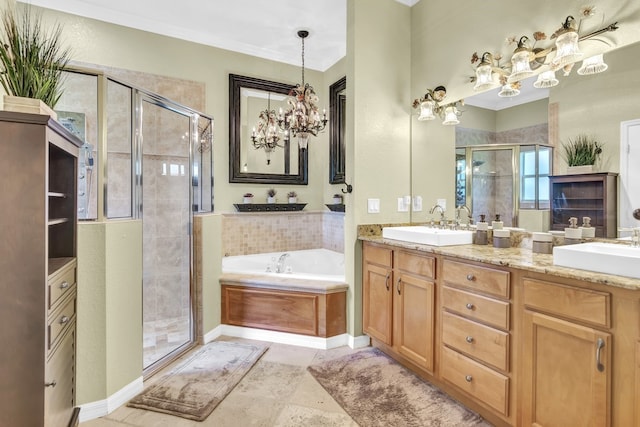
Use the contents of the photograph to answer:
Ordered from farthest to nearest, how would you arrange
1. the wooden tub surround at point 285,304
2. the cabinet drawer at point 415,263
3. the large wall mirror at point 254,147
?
the large wall mirror at point 254,147 < the wooden tub surround at point 285,304 < the cabinet drawer at point 415,263

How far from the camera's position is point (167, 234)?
2816 mm

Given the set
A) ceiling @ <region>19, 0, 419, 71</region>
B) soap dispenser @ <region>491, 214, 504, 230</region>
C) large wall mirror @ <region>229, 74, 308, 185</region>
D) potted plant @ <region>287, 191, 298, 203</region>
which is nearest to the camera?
soap dispenser @ <region>491, 214, 504, 230</region>

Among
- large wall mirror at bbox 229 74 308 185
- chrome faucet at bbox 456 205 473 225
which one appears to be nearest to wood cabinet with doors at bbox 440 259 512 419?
chrome faucet at bbox 456 205 473 225

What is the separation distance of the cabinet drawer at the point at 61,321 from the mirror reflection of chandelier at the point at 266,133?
102 inches

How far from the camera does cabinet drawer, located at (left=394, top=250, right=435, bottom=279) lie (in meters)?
2.15

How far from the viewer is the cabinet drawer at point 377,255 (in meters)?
2.52

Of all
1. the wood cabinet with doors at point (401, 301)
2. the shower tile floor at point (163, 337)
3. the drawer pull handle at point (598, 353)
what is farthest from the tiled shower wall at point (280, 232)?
the drawer pull handle at point (598, 353)

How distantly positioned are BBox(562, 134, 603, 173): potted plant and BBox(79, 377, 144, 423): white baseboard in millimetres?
3005

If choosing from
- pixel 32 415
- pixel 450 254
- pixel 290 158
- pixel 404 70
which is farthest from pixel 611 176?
pixel 290 158

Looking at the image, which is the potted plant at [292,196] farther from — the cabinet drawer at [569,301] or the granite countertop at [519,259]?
the cabinet drawer at [569,301]

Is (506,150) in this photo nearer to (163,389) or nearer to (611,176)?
(611,176)

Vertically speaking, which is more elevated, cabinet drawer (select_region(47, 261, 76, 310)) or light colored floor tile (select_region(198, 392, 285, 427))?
cabinet drawer (select_region(47, 261, 76, 310))

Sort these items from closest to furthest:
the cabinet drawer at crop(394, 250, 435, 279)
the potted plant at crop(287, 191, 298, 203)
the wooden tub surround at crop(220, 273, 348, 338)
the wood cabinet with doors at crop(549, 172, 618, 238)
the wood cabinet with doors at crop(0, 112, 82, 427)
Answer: the wood cabinet with doors at crop(0, 112, 82, 427)
the wood cabinet with doors at crop(549, 172, 618, 238)
the cabinet drawer at crop(394, 250, 435, 279)
the wooden tub surround at crop(220, 273, 348, 338)
the potted plant at crop(287, 191, 298, 203)

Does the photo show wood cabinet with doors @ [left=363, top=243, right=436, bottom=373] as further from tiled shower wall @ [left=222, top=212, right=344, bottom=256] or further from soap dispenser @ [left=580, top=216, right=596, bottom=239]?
tiled shower wall @ [left=222, top=212, right=344, bottom=256]
